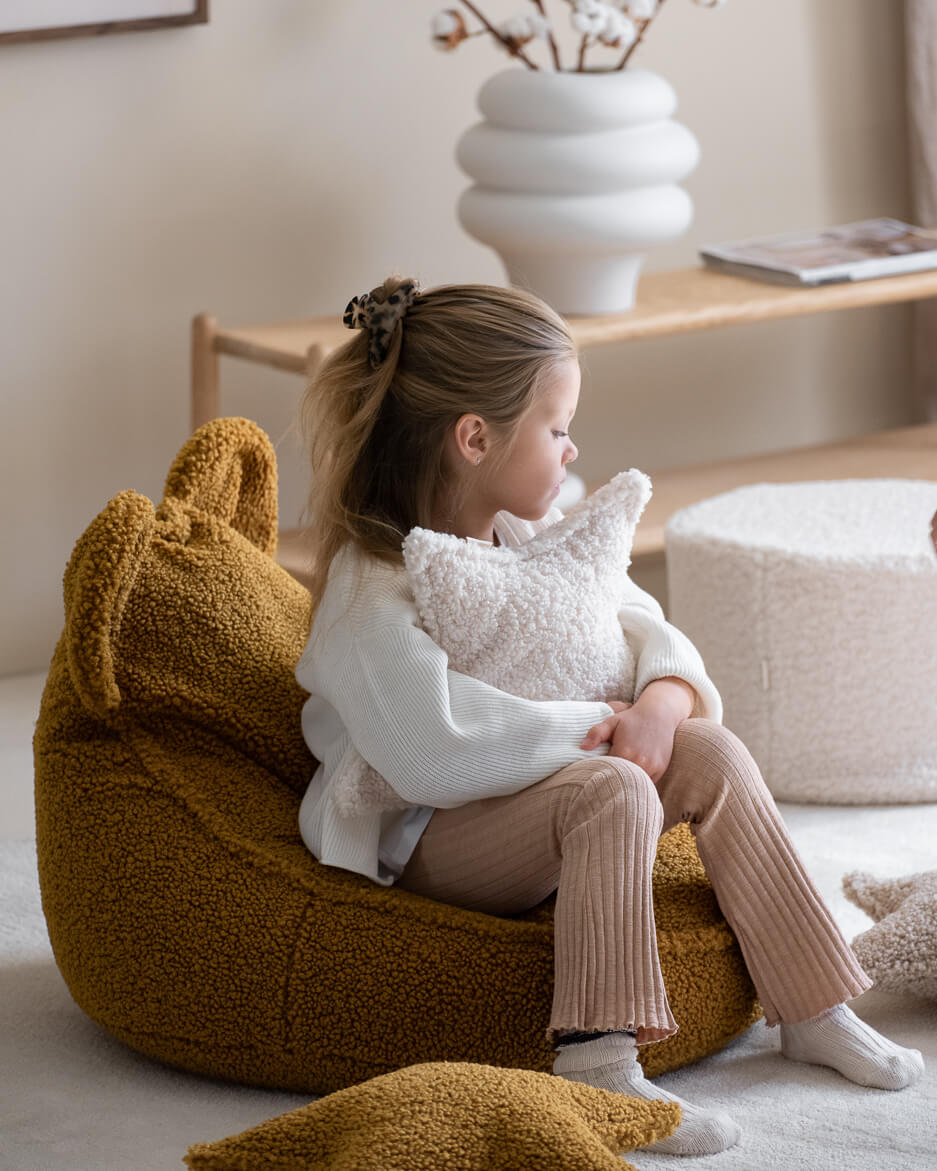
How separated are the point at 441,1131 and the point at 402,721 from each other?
13.5 inches

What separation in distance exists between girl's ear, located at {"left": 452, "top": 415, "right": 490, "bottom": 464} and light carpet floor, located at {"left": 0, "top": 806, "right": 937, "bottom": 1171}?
1.83 ft

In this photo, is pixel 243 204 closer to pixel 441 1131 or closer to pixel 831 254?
pixel 831 254

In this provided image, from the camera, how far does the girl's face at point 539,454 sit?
5.02 ft

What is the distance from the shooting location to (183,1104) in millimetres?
1491

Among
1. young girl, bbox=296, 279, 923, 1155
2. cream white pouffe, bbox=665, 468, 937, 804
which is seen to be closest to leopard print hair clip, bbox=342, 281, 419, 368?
young girl, bbox=296, 279, 923, 1155

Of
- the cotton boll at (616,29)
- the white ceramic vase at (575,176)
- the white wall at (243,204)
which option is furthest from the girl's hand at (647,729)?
the white wall at (243,204)

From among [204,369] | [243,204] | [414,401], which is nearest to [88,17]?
[243,204]

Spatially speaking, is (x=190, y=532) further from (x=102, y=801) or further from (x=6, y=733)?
(x=6, y=733)

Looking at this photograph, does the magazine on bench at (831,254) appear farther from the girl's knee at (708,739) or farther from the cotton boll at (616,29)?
the girl's knee at (708,739)

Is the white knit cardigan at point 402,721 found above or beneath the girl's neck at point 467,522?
beneath

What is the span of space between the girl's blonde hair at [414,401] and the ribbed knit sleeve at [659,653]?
205 mm

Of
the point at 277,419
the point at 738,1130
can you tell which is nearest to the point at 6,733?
the point at 277,419

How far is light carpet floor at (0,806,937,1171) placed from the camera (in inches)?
54.4

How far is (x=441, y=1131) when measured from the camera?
4.02 feet
